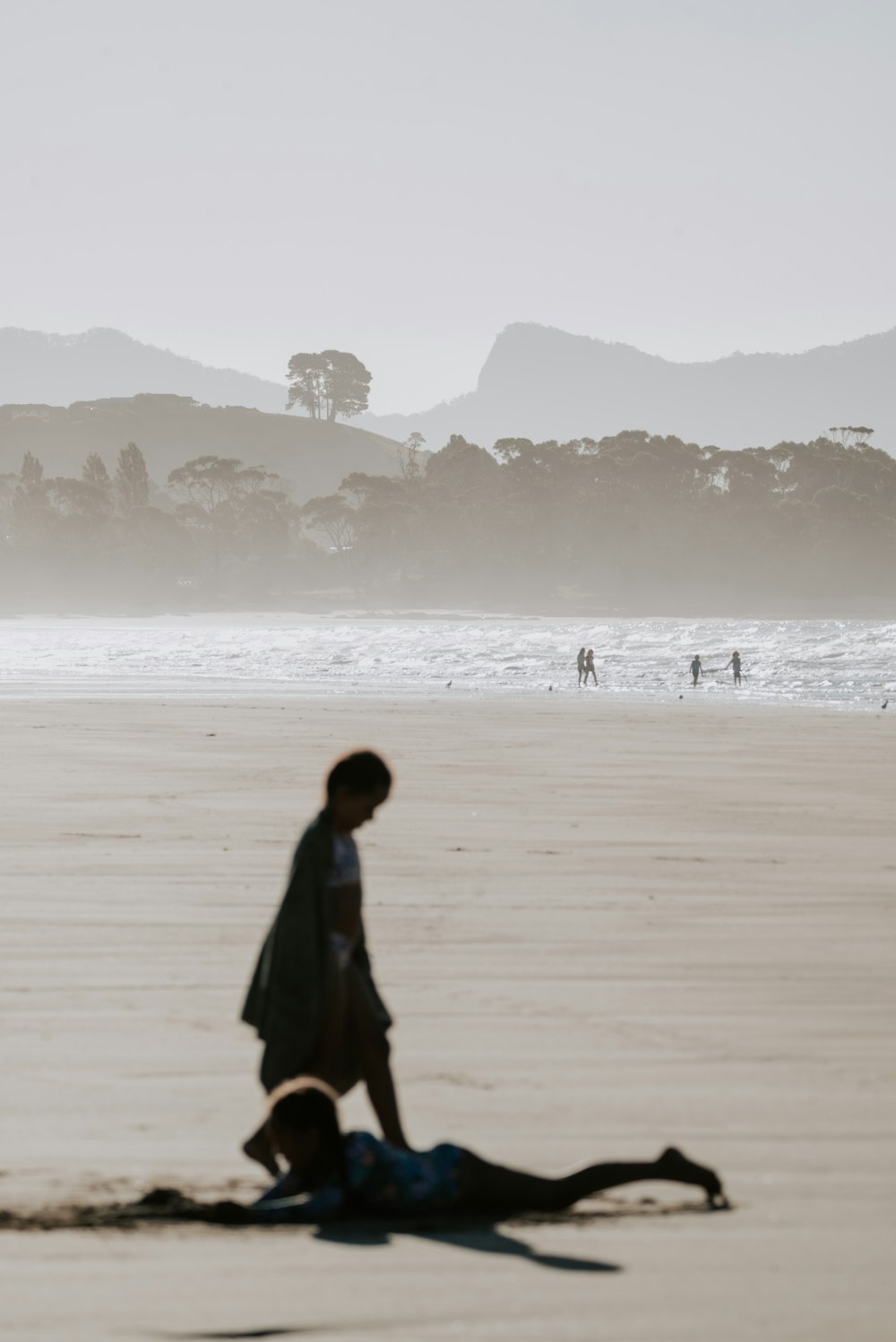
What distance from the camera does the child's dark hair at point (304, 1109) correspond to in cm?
421

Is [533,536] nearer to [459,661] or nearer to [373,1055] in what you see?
Result: [459,661]

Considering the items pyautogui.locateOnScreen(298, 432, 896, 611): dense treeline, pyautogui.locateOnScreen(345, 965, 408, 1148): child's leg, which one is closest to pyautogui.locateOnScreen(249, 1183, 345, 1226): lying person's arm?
pyautogui.locateOnScreen(345, 965, 408, 1148): child's leg

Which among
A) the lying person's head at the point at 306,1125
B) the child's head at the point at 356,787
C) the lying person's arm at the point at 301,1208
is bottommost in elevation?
the lying person's arm at the point at 301,1208

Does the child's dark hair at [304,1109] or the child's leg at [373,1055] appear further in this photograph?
the child's leg at [373,1055]

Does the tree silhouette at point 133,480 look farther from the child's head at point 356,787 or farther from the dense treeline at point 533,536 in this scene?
the child's head at point 356,787

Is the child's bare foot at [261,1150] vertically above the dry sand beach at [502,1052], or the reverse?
the child's bare foot at [261,1150]

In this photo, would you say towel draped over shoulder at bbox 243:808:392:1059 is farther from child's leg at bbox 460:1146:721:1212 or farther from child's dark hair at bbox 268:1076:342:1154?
child's leg at bbox 460:1146:721:1212

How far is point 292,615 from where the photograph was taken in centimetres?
12600

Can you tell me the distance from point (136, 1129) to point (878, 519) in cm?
14517

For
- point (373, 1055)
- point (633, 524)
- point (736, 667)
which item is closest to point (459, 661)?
point (736, 667)

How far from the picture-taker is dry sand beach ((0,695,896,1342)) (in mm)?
3744

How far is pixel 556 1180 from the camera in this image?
4.19m

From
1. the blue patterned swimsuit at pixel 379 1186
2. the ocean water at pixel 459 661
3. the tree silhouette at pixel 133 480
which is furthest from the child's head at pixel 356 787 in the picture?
the tree silhouette at pixel 133 480

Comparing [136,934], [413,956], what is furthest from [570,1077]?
[136,934]
